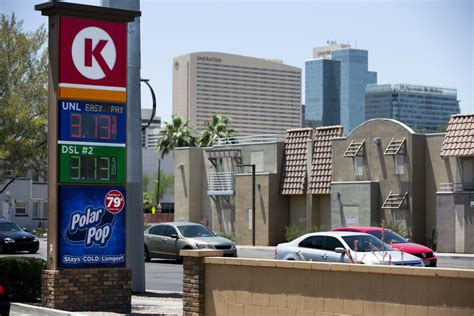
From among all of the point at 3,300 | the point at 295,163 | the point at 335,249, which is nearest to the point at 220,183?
the point at 295,163

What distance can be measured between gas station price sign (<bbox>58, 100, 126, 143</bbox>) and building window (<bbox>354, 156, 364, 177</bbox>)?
121 feet

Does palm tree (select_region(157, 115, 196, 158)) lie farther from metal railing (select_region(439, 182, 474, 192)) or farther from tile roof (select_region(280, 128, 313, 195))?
metal railing (select_region(439, 182, 474, 192))

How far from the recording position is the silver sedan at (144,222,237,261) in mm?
34406

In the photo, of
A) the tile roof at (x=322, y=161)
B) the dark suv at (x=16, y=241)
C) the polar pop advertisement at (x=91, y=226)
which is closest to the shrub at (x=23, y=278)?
the polar pop advertisement at (x=91, y=226)

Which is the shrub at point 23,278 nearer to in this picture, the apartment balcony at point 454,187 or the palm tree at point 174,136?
the apartment balcony at point 454,187

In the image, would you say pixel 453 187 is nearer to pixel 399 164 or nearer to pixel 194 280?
pixel 399 164

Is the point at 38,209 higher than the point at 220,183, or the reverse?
the point at 220,183

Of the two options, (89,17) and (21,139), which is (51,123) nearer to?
(89,17)

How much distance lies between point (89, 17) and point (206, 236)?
1727cm

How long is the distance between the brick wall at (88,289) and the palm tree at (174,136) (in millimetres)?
73164

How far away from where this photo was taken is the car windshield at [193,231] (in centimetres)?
3575

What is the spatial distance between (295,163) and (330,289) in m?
46.0

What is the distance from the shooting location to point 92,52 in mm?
19328

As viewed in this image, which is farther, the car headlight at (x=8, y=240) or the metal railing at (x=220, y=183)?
the metal railing at (x=220, y=183)
